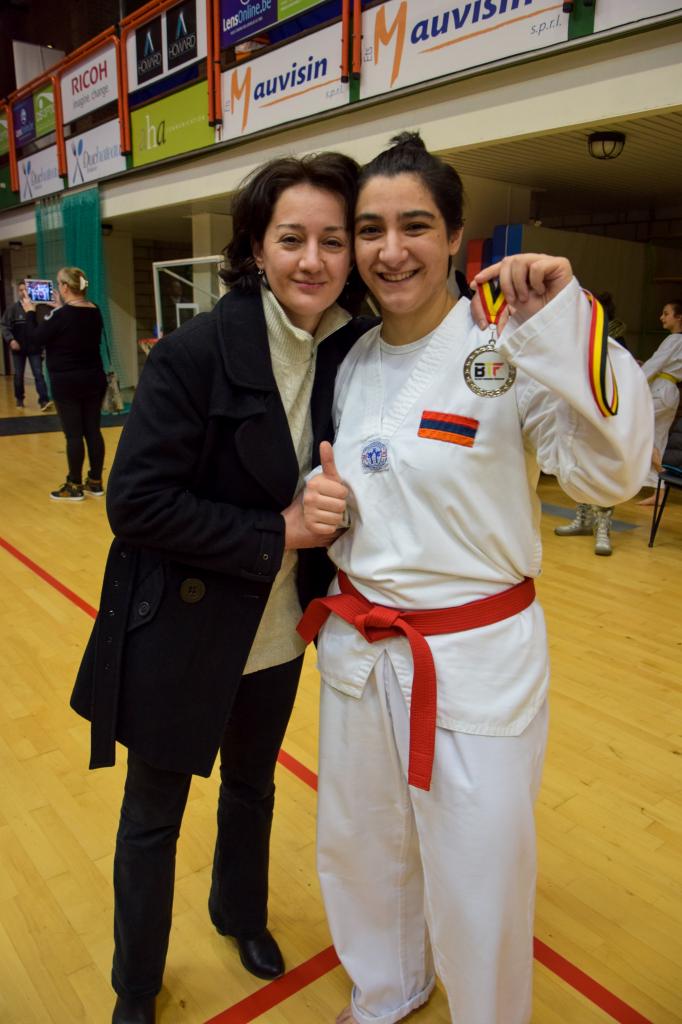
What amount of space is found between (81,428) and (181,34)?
4.48 metres

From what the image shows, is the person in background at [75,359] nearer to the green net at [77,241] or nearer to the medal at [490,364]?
the green net at [77,241]

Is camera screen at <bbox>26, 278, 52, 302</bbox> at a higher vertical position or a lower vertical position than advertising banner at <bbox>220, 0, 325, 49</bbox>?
lower

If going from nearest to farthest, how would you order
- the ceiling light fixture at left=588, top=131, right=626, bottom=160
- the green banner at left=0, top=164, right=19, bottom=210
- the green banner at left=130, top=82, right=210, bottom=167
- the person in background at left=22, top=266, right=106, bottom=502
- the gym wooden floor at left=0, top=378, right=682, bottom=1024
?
the gym wooden floor at left=0, top=378, right=682, bottom=1024
the ceiling light fixture at left=588, top=131, right=626, bottom=160
the person in background at left=22, top=266, right=106, bottom=502
the green banner at left=130, top=82, right=210, bottom=167
the green banner at left=0, top=164, right=19, bottom=210

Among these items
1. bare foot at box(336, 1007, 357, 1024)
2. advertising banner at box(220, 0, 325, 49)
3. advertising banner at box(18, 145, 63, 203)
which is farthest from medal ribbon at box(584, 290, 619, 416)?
advertising banner at box(18, 145, 63, 203)

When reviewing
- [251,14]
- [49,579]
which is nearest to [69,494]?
[49,579]

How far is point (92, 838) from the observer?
212 centimetres

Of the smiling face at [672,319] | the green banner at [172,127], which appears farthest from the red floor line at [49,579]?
the smiling face at [672,319]

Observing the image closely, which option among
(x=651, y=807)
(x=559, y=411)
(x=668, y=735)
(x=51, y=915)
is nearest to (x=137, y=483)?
(x=559, y=411)

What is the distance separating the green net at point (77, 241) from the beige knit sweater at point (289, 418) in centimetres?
849

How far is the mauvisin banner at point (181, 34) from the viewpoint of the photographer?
23.6ft

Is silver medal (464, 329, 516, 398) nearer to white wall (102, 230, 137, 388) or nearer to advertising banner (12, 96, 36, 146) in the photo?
white wall (102, 230, 137, 388)

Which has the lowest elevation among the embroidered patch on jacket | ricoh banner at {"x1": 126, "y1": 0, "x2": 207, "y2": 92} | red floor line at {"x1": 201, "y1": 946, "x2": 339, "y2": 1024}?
red floor line at {"x1": 201, "y1": 946, "x2": 339, "y2": 1024}

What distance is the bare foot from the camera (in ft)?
4.98

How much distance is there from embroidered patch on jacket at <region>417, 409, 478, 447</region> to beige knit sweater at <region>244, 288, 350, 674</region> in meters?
0.28
